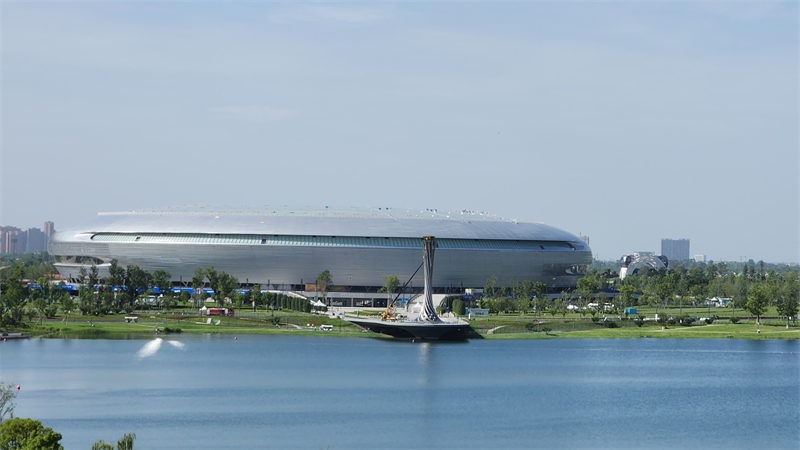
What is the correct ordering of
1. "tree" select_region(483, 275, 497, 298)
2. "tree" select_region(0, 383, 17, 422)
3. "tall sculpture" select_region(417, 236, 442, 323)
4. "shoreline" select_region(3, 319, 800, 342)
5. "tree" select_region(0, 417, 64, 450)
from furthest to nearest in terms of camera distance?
"tree" select_region(483, 275, 497, 298), "tall sculpture" select_region(417, 236, 442, 323), "shoreline" select_region(3, 319, 800, 342), "tree" select_region(0, 383, 17, 422), "tree" select_region(0, 417, 64, 450)

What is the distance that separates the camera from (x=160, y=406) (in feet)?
134

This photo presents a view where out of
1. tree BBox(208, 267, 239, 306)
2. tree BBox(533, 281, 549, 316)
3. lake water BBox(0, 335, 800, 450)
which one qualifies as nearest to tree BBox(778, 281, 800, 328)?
lake water BBox(0, 335, 800, 450)

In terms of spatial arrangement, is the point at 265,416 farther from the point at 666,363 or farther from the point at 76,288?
the point at 76,288

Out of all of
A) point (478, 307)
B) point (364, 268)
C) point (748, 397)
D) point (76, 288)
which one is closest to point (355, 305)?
point (364, 268)

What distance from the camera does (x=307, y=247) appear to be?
3890 inches

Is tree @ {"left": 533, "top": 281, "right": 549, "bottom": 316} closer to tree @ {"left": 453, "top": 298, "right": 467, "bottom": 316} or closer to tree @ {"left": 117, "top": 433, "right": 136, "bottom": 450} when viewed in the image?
tree @ {"left": 453, "top": 298, "right": 467, "bottom": 316}

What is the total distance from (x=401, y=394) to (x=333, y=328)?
30930 mm

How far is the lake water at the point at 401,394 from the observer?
3647cm

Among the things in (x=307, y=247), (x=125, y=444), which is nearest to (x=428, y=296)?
(x=307, y=247)

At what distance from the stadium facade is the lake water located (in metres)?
33.3

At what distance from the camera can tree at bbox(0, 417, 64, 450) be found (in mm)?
26266

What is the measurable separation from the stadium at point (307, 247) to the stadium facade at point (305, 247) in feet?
0.33

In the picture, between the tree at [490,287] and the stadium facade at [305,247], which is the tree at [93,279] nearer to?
the stadium facade at [305,247]

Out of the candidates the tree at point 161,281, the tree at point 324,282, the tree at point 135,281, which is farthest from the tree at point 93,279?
the tree at point 324,282
